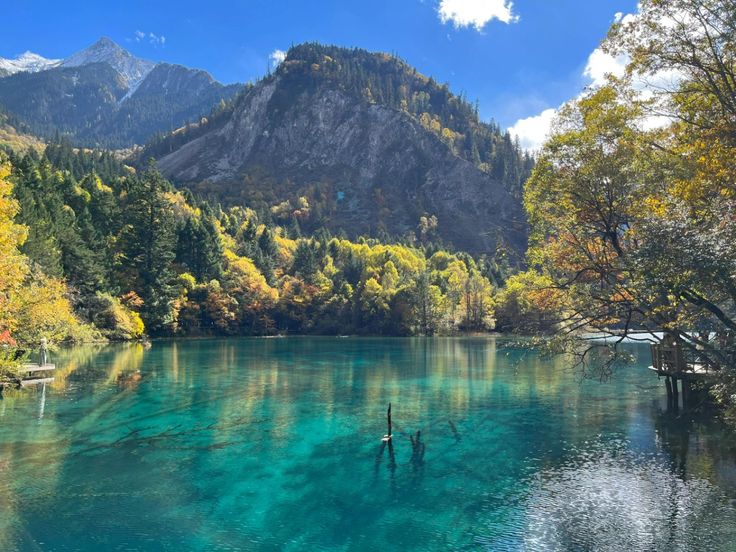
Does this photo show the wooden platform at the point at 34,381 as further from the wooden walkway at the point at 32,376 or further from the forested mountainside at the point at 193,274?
the forested mountainside at the point at 193,274

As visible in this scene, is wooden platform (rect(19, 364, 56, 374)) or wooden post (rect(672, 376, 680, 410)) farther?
wooden platform (rect(19, 364, 56, 374))

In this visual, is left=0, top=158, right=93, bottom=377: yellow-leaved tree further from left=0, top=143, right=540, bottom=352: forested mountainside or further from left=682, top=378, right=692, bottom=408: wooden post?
left=682, top=378, right=692, bottom=408: wooden post

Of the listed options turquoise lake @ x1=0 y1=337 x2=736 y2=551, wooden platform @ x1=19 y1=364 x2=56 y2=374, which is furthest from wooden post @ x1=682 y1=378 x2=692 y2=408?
wooden platform @ x1=19 y1=364 x2=56 y2=374

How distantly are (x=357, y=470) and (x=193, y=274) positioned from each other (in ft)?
329

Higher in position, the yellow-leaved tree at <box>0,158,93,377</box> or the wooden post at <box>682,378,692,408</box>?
the yellow-leaved tree at <box>0,158,93,377</box>

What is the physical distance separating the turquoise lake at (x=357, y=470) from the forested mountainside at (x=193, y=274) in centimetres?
3404

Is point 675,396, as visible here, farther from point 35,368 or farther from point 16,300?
point 35,368

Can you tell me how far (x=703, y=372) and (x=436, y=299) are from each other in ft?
307

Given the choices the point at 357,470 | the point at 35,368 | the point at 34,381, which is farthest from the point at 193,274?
the point at 357,470

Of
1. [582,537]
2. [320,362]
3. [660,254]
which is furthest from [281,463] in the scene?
[320,362]

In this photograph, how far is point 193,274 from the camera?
382 feet

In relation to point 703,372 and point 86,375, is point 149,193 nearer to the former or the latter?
point 86,375

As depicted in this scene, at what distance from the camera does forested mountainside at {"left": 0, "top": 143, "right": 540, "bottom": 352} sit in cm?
8669

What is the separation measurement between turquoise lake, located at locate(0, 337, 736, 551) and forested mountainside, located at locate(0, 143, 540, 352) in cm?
3404
